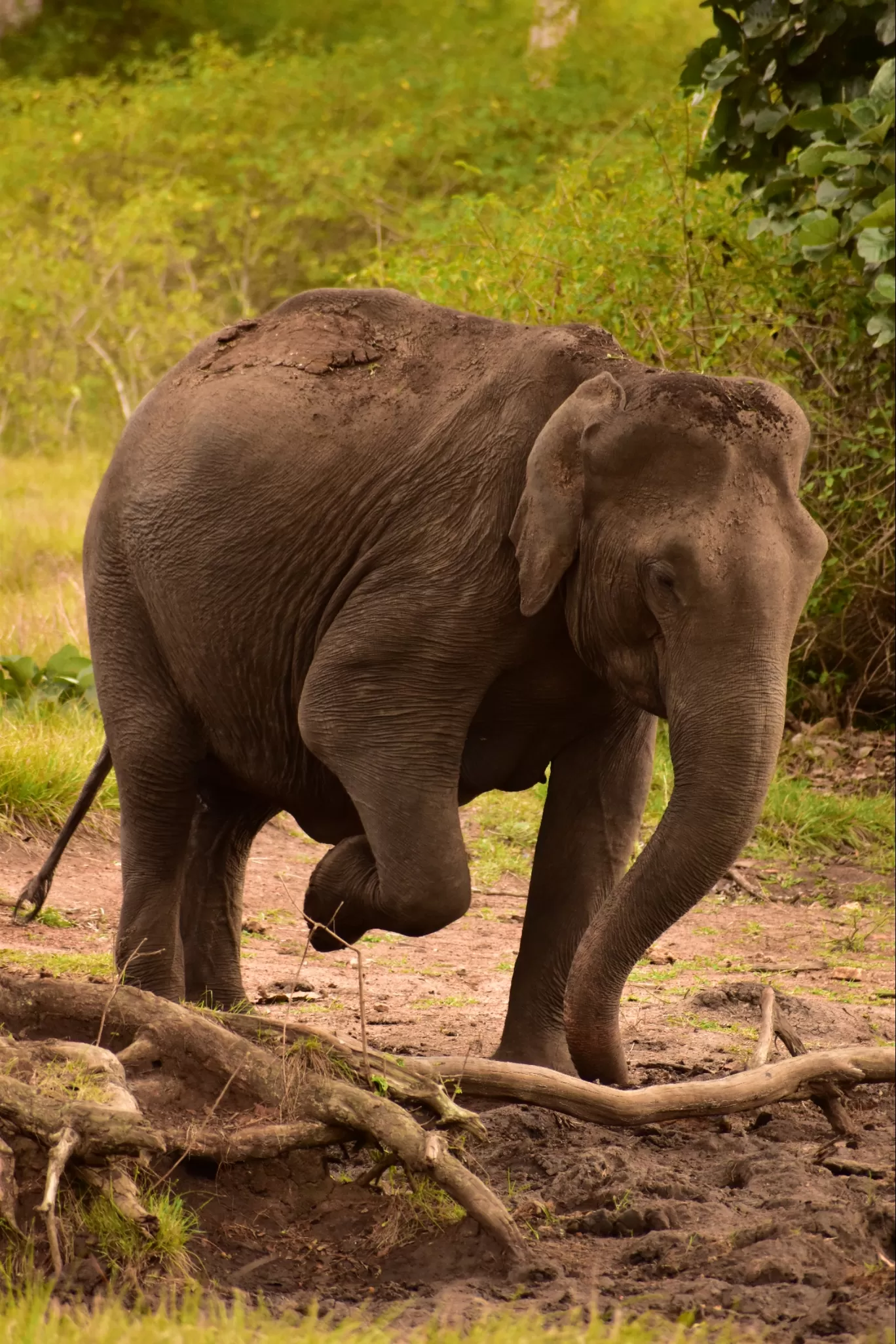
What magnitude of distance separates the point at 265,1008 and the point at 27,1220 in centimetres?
237

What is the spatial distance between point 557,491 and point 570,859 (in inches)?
46.3

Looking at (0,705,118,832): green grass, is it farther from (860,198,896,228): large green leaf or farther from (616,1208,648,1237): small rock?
(616,1208,648,1237): small rock

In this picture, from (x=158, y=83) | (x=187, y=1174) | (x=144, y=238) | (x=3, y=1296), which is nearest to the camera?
(x=3, y=1296)

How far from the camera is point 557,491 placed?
13.3 feet

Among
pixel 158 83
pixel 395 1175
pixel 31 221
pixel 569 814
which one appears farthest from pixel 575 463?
pixel 158 83

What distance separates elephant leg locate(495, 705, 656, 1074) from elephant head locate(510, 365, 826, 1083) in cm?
54

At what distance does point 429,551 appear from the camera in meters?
4.32

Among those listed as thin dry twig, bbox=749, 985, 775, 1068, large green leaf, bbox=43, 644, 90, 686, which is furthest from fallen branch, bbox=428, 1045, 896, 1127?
large green leaf, bbox=43, 644, 90, 686

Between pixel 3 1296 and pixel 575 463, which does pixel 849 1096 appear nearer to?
pixel 575 463

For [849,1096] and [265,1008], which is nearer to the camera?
[849,1096]

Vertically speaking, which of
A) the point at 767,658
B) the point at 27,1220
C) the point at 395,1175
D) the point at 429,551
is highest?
the point at 429,551

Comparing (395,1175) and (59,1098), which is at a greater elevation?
(59,1098)

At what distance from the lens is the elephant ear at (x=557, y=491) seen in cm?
404

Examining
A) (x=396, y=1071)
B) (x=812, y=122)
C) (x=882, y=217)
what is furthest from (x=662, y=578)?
(x=812, y=122)
